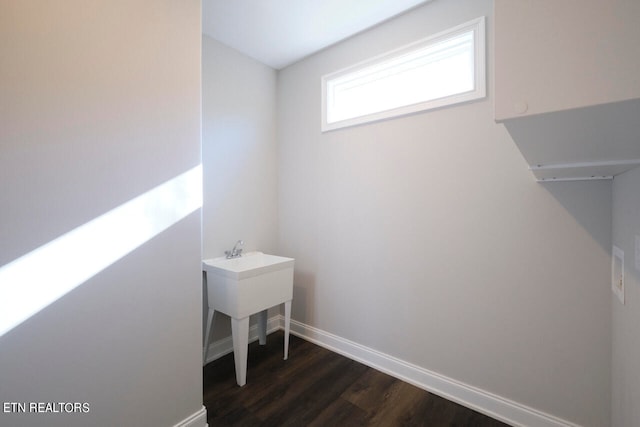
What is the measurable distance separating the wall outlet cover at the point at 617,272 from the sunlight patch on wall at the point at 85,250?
2.07m

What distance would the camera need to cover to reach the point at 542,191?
1.58 meters

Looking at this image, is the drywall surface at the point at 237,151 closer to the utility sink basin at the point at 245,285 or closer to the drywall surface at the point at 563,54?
the utility sink basin at the point at 245,285

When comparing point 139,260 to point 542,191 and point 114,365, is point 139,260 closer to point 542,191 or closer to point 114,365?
point 114,365

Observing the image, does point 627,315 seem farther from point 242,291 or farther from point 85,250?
point 85,250

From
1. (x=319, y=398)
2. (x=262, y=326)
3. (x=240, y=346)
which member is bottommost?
(x=319, y=398)

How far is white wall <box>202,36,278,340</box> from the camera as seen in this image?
2359 millimetres

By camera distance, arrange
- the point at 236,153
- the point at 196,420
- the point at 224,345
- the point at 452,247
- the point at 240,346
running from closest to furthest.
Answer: the point at 196,420
the point at 452,247
the point at 240,346
the point at 224,345
the point at 236,153

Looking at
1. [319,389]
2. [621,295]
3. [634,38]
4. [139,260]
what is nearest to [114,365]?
[139,260]

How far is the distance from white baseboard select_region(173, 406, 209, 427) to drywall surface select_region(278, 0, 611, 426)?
1.20m

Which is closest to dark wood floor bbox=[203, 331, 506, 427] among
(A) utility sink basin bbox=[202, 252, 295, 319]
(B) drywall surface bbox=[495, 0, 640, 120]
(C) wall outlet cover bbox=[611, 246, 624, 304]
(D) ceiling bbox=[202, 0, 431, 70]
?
(A) utility sink basin bbox=[202, 252, 295, 319]

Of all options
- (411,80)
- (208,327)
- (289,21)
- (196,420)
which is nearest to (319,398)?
(196,420)

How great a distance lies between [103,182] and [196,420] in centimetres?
136

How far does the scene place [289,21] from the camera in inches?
83.7

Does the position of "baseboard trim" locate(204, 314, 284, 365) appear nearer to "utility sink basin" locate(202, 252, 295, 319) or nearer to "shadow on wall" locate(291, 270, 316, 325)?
"shadow on wall" locate(291, 270, 316, 325)
